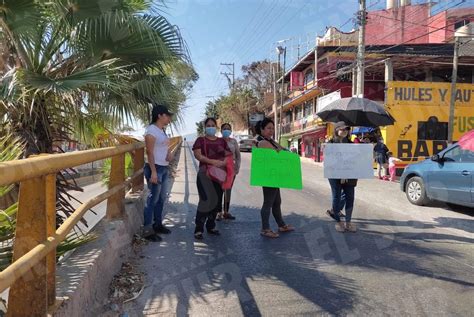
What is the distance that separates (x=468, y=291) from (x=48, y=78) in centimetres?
469

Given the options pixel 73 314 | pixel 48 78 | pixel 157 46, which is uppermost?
pixel 157 46

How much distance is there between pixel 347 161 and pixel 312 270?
7.96 feet

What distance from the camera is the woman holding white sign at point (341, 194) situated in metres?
6.43

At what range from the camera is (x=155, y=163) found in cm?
550

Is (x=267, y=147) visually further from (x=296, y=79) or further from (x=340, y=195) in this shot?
(x=296, y=79)

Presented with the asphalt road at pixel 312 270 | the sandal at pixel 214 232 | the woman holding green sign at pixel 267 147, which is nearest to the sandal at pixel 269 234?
the woman holding green sign at pixel 267 147

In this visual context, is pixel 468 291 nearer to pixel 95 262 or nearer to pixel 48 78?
pixel 95 262

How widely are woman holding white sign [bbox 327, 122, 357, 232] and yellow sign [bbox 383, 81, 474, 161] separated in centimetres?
1565

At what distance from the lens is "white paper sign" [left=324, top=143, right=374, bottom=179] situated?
21.4 ft

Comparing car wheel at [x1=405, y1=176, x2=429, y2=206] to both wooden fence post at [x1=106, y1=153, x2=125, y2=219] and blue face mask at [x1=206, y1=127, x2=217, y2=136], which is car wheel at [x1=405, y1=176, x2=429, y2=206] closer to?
blue face mask at [x1=206, y1=127, x2=217, y2=136]

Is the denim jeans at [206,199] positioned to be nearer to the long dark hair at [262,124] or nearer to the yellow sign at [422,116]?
the long dark hair at [262,124]

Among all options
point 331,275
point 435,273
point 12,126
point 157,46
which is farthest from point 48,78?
point 435,273

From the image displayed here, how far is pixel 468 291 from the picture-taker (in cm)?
412

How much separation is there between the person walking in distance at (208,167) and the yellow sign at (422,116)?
17.2 meters
